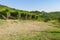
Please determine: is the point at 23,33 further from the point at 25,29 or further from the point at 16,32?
the point at 25,29

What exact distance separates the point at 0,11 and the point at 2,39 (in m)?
34.3

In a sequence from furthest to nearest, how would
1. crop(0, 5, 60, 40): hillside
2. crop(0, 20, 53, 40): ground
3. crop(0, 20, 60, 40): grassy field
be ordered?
1. crop(0, 5, 60, 40): hillside
2. crop(0, 20, 60, 40): grassy field
3. crop(0, 20, 53, 40): ground

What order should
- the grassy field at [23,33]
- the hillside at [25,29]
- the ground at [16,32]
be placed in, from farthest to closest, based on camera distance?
the hillside at [25,29] → the grassy field at [23,33] → the ground at [16,32]

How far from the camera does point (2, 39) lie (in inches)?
520

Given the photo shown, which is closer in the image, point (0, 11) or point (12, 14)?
point (0, 11)

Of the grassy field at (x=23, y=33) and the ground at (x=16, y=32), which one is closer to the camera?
the ground at (x=16, y=32)

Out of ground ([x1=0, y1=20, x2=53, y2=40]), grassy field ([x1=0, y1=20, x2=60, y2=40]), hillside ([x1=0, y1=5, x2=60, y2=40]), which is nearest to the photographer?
ground ([x1=0, y1=20, x2=53, y2=40])

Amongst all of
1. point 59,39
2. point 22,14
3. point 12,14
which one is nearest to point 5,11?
point 12,14

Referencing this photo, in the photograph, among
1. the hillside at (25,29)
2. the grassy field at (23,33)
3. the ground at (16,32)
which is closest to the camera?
the ground at (16,32)

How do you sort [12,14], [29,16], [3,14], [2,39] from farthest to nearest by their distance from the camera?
1. [29,16]
2. [12,14]
3. [3,14]
4. [2,39]

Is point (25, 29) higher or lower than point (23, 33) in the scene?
lower

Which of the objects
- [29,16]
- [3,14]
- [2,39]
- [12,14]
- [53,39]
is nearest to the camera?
[2,39]

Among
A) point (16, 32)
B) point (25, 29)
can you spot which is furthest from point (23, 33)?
point (25, 29)

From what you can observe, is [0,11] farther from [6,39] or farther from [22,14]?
[6,39]
